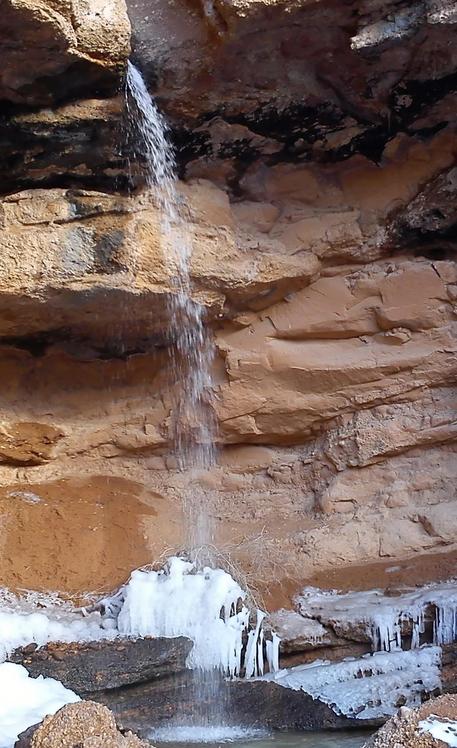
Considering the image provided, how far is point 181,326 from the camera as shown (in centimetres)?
679

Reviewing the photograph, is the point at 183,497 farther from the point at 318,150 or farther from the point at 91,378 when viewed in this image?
the point at 318,150

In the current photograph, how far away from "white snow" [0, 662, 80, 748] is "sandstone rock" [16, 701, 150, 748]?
0.59 m

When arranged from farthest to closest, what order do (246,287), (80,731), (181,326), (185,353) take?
1. (185,353)
2. (181,326)
3. (246,287)
4. (80,731)

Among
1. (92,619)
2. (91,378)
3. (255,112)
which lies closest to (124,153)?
(255,112)

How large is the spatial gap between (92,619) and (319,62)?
4080mm

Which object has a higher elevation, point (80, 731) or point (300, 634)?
point (300, 634)

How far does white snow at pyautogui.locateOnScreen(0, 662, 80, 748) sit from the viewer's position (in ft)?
13.1

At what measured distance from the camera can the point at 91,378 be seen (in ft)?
24.2

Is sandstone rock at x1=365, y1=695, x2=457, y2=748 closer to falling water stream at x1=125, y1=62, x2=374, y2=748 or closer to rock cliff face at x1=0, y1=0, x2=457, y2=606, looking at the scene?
falling water stream at x1=125, y1=62, x2=374, y2=748

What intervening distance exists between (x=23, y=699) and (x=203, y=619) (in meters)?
1.39

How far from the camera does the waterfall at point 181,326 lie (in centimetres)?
600

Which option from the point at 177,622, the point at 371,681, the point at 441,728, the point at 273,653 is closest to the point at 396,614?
the point at 371,681

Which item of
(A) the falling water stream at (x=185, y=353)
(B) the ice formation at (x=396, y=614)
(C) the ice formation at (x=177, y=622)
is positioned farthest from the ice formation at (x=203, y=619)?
(B) the ice formation at (x=396, y=614)

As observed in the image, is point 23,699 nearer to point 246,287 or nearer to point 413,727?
point 413,727
